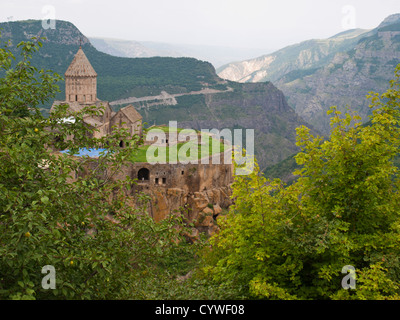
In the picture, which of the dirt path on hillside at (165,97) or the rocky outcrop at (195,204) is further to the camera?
the dirt path on hillside at (165,97)

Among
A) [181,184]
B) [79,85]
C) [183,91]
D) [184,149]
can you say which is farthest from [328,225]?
[183,91]

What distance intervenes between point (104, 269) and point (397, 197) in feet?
31.7

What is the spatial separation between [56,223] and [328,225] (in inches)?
272

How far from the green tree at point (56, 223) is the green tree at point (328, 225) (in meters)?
2.71

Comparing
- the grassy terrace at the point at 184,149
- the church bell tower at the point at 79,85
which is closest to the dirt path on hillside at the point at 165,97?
the church bell tower at the point at 79,85

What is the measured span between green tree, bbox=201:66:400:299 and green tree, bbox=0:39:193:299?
8.89 ft

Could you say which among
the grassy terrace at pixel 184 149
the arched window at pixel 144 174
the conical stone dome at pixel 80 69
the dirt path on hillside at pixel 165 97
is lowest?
the arched window at pixel 144 174

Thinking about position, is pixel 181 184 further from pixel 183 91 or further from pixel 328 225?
pixel 183 91

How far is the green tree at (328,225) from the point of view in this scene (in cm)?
1412

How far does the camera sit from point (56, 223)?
11.5m

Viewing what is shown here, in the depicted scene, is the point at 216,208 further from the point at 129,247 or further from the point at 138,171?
the point at 129,247

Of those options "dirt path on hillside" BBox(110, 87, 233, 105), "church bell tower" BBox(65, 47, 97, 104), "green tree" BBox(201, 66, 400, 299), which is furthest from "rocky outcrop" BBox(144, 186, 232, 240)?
"dirt path on hillside" BBox(110, 87, 233, 105)

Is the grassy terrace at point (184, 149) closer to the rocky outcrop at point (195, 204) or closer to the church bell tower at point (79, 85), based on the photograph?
the rocky outcrop at point (195, 204)
